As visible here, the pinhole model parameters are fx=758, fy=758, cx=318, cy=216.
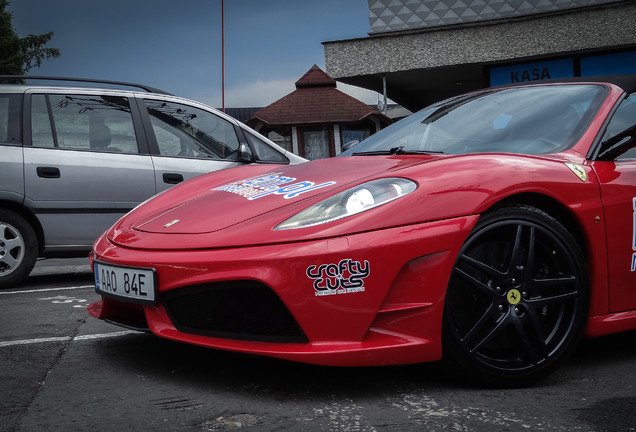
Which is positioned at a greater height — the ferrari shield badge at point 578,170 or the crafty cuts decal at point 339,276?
the ferrari shield badge at point 578,170

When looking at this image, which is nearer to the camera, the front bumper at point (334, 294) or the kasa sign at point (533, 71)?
the front bumper at point (334, 294)

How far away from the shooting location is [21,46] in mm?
39469

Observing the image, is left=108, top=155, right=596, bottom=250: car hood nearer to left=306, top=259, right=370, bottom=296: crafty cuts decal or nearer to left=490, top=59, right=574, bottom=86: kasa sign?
left=306, top=259, right=370, bottom=296: crafty cuts decal

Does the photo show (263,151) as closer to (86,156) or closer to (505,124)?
(86,156)

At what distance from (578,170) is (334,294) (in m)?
1.14

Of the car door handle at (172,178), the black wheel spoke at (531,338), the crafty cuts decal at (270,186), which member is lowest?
the black wheel spoke at (531,338)

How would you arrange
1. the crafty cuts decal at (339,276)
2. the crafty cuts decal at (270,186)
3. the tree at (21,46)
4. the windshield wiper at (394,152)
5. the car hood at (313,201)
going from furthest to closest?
the tree at (21,46) → the windshield wiper at (394,152) → the crafty cuts decal at (270,186) → the car hood at (313,201) → the crafty cuts decal at (339,276)

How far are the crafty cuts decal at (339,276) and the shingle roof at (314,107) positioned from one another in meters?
21.2

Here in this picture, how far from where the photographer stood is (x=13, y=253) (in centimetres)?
579

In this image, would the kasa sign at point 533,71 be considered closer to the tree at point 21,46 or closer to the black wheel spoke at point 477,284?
the black wheel spoke at point 477,284

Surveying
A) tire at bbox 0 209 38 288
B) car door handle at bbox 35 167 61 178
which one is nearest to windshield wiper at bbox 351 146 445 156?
car door handle at bbox 35 167 61 178

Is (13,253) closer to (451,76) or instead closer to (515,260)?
(515,260)

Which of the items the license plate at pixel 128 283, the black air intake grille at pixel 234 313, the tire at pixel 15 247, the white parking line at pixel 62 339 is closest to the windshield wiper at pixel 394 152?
the black air intake grille at pixel 234 313

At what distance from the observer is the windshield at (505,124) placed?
3.19 m
